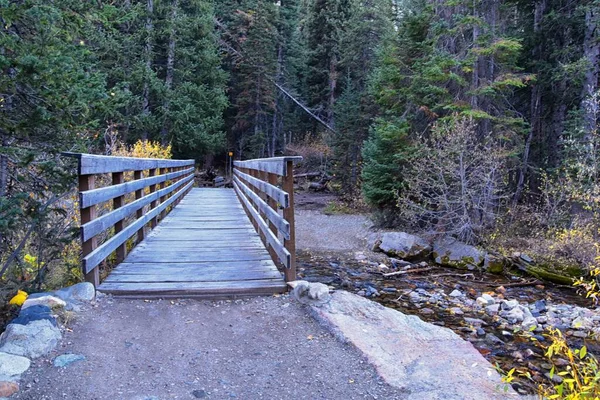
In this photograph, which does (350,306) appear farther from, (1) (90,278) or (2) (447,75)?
(2) (447,75)

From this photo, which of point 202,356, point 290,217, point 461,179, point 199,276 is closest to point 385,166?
point 461,179

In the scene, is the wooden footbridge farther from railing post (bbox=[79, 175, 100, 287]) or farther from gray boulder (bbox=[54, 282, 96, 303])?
gray boulder (bbox=[54, 282, 96, 303])

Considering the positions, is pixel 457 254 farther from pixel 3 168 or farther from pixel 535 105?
pixel 3 168

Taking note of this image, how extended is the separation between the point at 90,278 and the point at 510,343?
5432 mm

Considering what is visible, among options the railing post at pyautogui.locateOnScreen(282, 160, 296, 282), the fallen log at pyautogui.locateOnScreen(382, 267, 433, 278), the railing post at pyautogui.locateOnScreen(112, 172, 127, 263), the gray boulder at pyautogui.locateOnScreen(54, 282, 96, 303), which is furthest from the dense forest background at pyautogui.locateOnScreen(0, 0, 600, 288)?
the railing post at pyautogui.locateOnScreen(282, 160, 296, 282)

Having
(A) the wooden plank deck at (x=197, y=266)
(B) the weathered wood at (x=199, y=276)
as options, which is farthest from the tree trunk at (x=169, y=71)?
(B) the weathered wood at (x=199, y=276)

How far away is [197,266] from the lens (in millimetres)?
5168

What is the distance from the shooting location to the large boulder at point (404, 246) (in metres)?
12.5

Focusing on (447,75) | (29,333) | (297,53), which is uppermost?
(297,53)

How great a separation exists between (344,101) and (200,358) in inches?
882

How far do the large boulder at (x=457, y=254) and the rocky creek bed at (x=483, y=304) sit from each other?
372 mm

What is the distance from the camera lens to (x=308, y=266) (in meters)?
11.1

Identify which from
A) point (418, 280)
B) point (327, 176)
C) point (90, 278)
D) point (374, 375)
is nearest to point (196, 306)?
point (90, 278)

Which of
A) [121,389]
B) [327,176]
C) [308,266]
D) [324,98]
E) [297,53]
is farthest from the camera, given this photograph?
[297,53]
